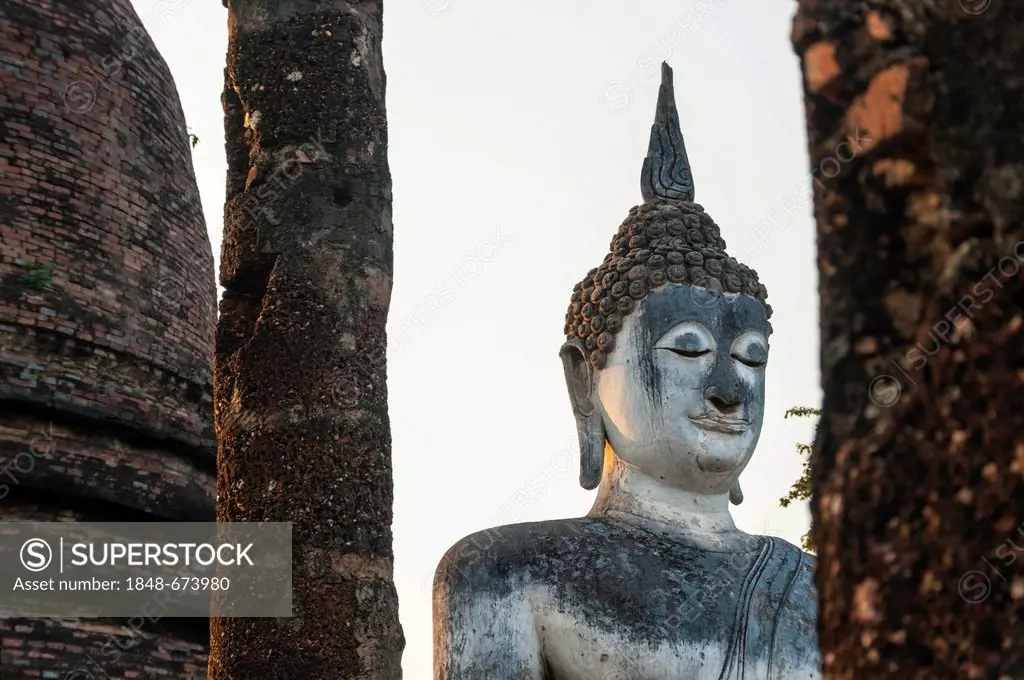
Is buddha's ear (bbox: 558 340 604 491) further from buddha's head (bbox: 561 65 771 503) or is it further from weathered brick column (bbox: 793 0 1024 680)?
weathered brick column (bbox: 793 0 1024 680)

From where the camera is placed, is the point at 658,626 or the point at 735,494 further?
the point at 735,494

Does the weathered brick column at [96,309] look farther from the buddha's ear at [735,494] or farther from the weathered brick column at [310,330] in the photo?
the buddha's ear at [735,494]

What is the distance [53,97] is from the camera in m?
11.8

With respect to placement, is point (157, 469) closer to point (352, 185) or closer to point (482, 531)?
point (352, 185)

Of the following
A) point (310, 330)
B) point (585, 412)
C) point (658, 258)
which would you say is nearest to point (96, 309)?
point (310, 330)

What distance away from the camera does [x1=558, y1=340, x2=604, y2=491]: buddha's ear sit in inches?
214

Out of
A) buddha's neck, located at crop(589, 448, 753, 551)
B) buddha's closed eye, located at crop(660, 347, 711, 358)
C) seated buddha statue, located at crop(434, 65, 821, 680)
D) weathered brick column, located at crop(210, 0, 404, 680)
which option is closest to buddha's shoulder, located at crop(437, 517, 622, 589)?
seated buddha statue, located at crop(434, 65, 821, 680)

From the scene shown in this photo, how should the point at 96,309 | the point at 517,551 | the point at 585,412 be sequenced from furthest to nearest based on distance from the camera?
the point at 96,309 → the point at 585,412 → the point at 517,551

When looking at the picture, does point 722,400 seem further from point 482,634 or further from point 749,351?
point 482,634

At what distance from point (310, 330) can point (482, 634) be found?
208 cm

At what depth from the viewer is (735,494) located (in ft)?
17.8

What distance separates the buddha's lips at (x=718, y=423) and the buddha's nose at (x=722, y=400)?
0.07 ft

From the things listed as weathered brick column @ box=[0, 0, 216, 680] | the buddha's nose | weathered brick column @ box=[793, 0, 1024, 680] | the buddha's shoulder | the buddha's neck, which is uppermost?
weathered brick column @ box=[0, 0, 216, 680]

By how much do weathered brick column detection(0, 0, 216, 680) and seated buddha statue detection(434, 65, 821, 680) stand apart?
5.94 m
